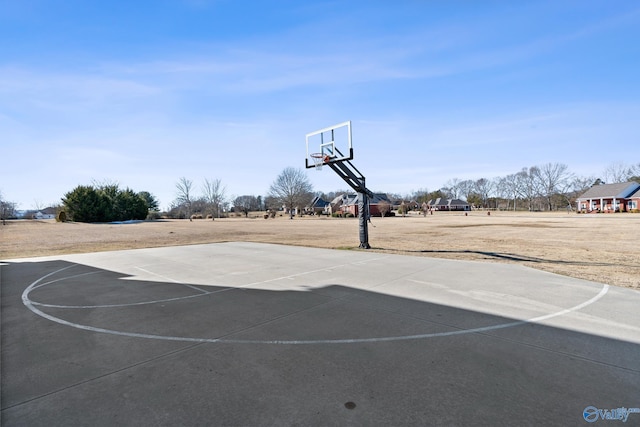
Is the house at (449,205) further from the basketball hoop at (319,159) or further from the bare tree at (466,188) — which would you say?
the basketball hoop at (319,159)

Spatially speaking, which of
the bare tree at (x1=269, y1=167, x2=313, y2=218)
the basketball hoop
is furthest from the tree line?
the basketball hoop

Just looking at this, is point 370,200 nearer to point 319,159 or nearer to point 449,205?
point 449,205

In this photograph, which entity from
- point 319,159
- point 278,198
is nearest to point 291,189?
point 278,198

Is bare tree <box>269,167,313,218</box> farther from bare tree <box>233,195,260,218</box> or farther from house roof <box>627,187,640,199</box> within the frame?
house roof <box>627,187,640,199</box>

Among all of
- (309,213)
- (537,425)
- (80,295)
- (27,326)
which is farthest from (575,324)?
(309,213)

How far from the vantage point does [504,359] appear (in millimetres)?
3613

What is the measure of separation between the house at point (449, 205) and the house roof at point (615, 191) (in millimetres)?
39369

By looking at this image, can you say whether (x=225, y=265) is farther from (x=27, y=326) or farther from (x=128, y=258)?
(x=27, y=326)

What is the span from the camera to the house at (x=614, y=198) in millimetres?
58406

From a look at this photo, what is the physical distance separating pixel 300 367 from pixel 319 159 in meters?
12.2

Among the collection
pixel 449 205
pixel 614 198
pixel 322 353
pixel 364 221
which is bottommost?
pixel 322 353

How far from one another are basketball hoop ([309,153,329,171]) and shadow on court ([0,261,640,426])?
9.53 meters

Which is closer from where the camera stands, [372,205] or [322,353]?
[322,353]

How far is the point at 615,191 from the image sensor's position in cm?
6072
